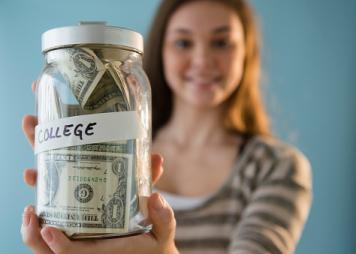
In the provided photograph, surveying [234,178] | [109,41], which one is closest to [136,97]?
[109,41]

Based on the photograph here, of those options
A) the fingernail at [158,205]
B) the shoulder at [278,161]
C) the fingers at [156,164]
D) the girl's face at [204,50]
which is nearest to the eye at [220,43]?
the girl's face at [204,50]

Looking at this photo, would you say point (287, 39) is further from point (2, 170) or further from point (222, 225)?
point (2, 170)

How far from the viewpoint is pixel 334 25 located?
4.79ft

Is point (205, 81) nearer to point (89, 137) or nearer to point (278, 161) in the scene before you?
point (278, 161)

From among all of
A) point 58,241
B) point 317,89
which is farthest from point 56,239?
point 317,89

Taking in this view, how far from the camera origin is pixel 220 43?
921mm

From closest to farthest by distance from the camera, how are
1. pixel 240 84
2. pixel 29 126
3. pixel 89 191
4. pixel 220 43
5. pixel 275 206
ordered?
pixel 89 191 → pixel 29 126 → pixel 275 206 → pixel 220 43 → pixel 240 84

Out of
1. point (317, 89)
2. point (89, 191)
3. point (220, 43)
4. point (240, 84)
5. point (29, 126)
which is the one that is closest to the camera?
point (89, 191)

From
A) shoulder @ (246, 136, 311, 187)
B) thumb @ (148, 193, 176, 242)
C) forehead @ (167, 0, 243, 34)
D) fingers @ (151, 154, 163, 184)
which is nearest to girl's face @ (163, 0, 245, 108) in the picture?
forehead @ (167, 0, 243, 34)

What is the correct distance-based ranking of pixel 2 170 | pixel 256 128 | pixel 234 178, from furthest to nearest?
pixel 2 170, pixel 256 128, pixel 234 178

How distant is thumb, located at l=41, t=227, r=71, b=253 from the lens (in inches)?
14.1

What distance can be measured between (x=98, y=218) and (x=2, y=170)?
981 millimetres

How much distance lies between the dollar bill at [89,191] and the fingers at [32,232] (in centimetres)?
3

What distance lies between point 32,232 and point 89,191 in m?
0.08
